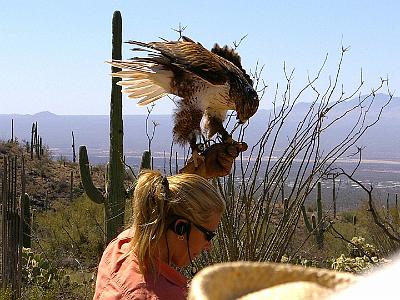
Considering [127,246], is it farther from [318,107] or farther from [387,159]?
[387,159]

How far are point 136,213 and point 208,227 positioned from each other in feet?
0.69

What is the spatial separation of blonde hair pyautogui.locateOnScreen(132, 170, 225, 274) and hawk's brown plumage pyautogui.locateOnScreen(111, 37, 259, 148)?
35.5 inches

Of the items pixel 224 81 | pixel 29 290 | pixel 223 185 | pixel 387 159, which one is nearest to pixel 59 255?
pixel 29 290

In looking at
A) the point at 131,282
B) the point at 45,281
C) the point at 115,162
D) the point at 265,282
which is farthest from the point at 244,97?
the point at 45,281

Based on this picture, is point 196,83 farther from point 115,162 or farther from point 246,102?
point 115,162

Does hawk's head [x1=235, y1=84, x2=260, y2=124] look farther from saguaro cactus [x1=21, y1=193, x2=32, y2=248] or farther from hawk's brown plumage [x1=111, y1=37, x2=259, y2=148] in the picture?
saguaro cactus [x1=21, y1=193, x2=32, y2=248]

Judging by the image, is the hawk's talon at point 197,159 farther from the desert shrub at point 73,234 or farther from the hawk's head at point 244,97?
the desert shrub at point 73,234

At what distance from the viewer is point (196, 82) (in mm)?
2713

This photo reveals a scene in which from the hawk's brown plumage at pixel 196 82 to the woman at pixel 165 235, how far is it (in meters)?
0.90

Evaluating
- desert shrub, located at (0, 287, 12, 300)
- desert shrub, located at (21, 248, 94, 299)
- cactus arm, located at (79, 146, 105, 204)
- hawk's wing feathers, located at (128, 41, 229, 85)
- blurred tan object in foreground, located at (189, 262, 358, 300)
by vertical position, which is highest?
hawk's wing feathers, located at (128, 41, 229, 85)

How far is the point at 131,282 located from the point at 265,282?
1.03 m

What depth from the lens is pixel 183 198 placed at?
1.77 metres

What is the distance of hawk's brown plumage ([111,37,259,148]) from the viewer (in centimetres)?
267

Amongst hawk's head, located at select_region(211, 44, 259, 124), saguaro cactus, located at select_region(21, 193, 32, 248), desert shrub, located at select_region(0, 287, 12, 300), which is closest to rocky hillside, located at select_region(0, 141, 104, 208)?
saguaro cactus, located at select_region(21, 193, 32, 248)
